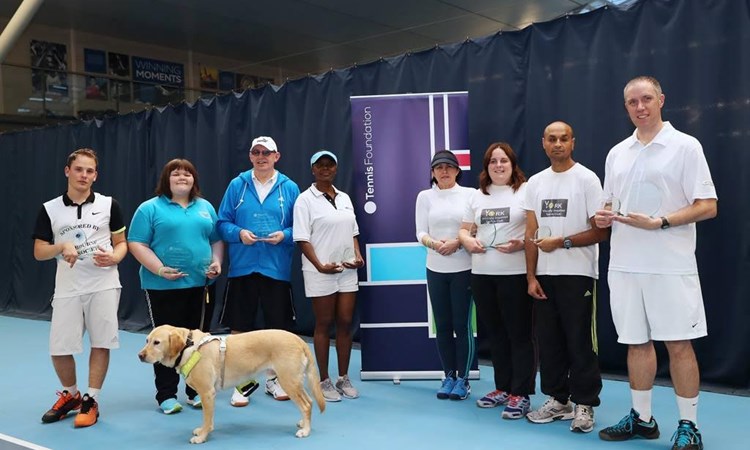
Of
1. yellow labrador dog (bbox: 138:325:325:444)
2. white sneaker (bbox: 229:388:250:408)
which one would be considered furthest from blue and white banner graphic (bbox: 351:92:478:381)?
yellow labrador dog (bbox: 138:325:325:444)

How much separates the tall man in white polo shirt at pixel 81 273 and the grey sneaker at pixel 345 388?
132cm

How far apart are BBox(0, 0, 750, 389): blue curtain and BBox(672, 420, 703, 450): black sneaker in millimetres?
1242

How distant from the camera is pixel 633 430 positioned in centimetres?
285

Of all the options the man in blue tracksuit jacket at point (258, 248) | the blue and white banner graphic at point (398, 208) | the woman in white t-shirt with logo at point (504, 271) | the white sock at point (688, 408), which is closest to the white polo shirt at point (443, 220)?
the woman in white t-shirt with logo at point (504, 271)

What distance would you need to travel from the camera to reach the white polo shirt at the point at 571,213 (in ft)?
9.77

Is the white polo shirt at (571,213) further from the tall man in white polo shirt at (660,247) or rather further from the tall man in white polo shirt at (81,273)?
the tall man in white polo shirt at (81,273)

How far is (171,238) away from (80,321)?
25.6 inches

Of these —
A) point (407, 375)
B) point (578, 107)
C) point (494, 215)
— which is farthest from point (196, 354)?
point (578, 107)

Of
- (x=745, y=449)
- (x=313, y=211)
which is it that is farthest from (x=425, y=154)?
(x=745, y=449)

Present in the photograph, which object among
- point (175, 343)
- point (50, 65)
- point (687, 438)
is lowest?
point (687, 438)

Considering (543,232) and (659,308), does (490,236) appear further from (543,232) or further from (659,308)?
(659,308)

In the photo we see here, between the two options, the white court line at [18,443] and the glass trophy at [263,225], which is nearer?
the white court line at [18,443]

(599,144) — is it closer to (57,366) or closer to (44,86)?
(57,366)

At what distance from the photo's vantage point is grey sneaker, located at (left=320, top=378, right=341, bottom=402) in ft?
12.1
